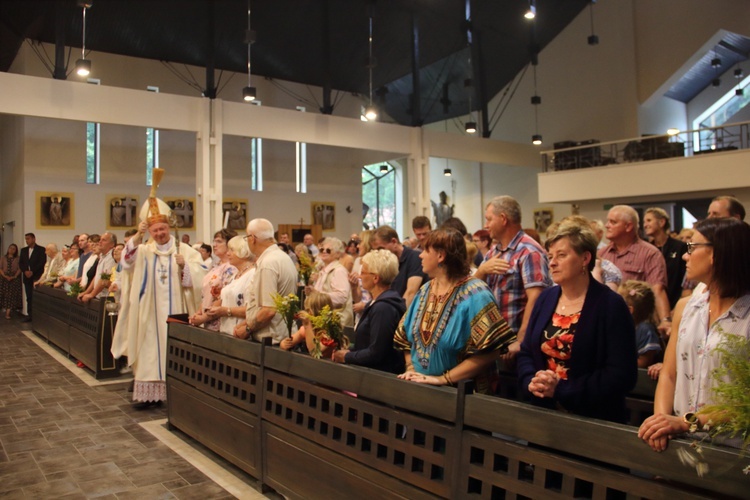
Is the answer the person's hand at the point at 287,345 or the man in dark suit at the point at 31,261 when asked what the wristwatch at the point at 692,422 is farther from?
the man in dark suit at the point at 31,261

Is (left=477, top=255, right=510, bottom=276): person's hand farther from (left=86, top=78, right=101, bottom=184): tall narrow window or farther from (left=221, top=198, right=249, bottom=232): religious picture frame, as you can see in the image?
(left=221, top=198, right=249, bottom=232): religious picture frame

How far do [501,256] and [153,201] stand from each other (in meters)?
3.54

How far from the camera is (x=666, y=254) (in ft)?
15.2

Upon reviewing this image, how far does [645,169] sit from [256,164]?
32.4 feet

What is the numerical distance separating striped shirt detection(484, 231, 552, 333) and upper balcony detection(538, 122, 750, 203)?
1154 centimetres

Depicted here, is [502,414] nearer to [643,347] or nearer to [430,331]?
[430,331]

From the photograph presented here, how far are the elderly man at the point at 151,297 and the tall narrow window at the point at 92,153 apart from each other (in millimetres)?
10214

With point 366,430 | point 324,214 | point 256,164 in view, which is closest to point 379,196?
point 324,214

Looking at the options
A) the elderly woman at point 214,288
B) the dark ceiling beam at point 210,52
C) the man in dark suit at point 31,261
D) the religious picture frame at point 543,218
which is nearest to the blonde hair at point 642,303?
the elderly woman at point 214,288

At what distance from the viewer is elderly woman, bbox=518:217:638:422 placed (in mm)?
2205

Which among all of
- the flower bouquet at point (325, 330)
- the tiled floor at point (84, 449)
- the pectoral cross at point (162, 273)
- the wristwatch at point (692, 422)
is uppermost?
the pectoral cross at point (162, 273)

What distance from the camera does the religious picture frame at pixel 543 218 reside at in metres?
18.6

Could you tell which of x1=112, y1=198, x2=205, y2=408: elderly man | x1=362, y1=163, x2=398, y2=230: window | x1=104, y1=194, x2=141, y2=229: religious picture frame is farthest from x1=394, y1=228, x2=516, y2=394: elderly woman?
x1=362, y1=163, x2=398, y2=230: window

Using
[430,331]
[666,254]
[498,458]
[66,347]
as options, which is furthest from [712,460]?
→ [66,347]
